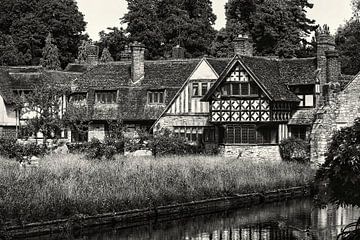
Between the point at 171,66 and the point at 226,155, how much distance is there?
987cm

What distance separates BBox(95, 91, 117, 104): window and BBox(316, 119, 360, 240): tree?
33547 mm

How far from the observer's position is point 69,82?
5381 centimetres

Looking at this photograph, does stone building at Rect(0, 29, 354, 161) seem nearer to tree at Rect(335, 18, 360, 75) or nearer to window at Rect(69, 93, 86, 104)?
window at Rect(69, 93, 86, 104)

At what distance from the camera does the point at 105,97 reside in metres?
47.6

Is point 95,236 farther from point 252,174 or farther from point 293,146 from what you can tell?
point 293,146

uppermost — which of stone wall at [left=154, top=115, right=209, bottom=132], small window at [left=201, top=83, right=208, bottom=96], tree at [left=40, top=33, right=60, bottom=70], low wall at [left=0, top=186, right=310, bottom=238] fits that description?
tree at [left=40, top=33, right=60, bottom=70]

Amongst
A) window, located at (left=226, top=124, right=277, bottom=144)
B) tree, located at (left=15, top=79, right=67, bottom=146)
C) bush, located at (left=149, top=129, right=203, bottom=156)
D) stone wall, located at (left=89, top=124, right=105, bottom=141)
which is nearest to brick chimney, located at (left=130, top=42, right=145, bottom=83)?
stone wall, located at (left=89, top=124, right=105, bottom=141)

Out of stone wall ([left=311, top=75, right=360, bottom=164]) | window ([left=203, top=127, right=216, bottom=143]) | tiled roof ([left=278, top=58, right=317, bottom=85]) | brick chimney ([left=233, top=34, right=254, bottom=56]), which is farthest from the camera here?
brick chimney ([left=233, top=34, right=254, bottom=56])

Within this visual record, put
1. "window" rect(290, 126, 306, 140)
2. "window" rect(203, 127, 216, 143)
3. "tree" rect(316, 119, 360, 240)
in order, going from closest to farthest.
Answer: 1. "tree" rect(316, 119, 360, 240)
2. "window" rect(290, 126, 306, 140)
3. "window" rect(203, 127, 216, 143)

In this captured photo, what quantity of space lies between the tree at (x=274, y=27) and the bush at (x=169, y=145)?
23756mm

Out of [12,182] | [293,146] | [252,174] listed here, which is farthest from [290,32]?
[12,182]

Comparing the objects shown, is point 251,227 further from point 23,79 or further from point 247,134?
point 23,79

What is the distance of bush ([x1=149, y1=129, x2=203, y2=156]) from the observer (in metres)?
40.5

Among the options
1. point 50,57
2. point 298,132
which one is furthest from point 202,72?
point 50,57
